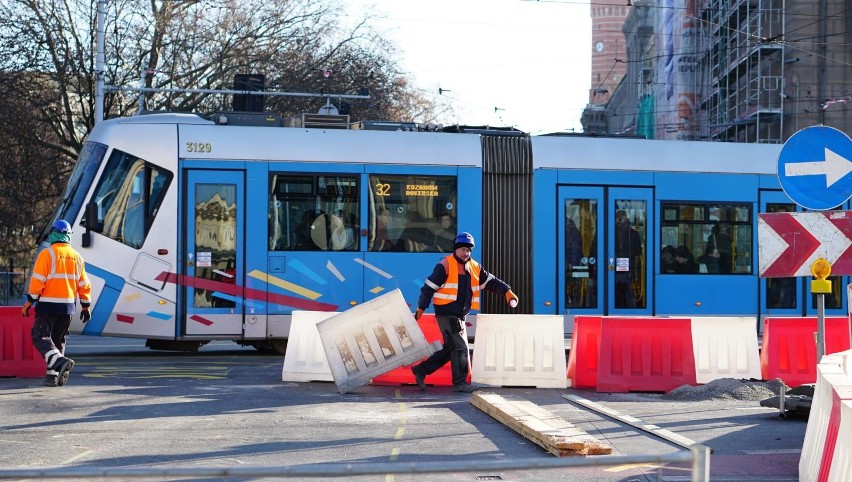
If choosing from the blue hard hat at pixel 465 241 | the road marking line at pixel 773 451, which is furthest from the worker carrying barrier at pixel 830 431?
the blue hard hat at pixel 465 241

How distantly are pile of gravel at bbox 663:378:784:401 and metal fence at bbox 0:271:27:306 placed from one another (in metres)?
28.1

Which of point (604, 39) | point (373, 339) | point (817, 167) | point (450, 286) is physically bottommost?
point (373, 339)

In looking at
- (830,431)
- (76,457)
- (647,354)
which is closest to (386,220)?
(647,354)

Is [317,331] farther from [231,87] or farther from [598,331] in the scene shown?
[231,87]

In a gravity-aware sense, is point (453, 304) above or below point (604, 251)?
below

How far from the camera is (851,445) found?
5.75 metres

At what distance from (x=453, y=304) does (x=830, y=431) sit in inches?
273

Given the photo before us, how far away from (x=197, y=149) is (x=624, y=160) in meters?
6.50

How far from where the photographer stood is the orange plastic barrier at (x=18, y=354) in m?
14.2

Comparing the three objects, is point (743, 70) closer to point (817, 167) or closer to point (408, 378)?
point (408, 378)

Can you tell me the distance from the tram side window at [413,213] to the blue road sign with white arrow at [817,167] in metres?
8.12

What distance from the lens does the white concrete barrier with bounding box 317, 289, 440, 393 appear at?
1312 cm

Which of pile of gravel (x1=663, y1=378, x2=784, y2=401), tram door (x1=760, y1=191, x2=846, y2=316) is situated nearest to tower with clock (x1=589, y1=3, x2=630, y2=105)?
tram door (x1=760, y1=191, x2=846, y2=316)

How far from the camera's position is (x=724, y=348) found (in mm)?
14102
